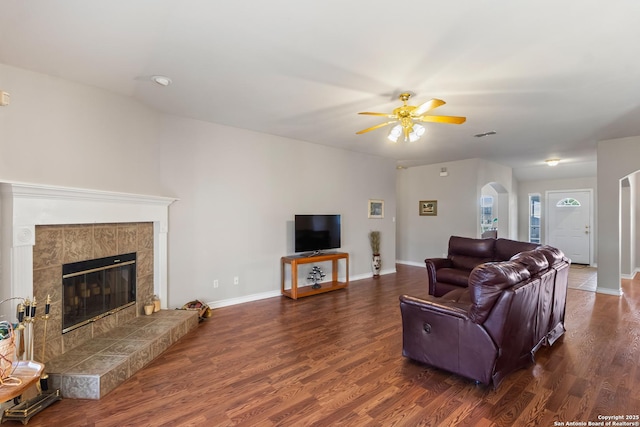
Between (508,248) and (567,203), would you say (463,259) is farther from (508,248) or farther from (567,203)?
(567,203)

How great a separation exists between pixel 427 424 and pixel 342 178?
445 cm

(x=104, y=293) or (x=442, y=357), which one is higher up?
(x=104, y=293)

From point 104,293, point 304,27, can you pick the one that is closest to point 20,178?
point 104,293

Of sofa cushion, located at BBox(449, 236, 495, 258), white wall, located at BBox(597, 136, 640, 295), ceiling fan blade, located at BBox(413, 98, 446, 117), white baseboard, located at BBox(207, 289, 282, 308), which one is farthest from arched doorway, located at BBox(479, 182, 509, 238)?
ceiling fan blade, located at BBox(413, 98, 446, 117)

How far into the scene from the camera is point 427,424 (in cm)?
196

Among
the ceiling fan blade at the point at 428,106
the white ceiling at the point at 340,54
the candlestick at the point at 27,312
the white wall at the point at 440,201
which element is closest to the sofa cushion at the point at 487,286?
the ceiling fan blade at the point at 428,106

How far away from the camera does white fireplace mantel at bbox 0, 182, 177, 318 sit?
227 cm

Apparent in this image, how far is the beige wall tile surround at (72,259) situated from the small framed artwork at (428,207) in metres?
6.33

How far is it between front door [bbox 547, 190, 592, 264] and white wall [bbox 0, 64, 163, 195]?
32.5ft

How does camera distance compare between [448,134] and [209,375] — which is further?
[448,134]

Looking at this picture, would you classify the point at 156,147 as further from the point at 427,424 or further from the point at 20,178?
the point at 427,424

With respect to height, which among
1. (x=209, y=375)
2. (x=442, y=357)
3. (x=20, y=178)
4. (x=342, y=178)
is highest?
(x=342, y=178)

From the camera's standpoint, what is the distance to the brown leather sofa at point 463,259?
14.6 ft

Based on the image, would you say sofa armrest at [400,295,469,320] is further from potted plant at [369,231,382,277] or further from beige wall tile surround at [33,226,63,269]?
potted plant at [369,231,382,277]
